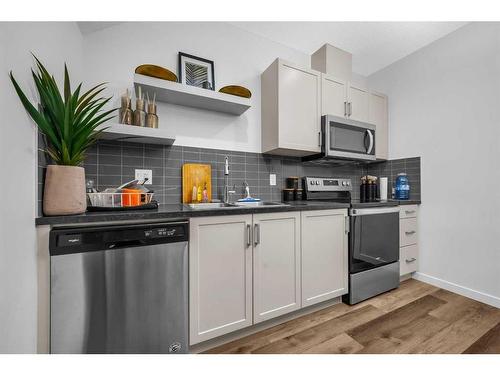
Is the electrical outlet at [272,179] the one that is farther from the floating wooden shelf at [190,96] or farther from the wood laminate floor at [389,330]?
the wood laminate floor at [389,330]

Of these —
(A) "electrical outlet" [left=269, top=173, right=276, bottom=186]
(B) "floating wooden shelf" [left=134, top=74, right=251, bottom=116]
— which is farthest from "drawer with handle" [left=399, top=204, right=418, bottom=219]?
(B) "floating wooden shelf" [left=134, top=74, right=251, bottom=116]

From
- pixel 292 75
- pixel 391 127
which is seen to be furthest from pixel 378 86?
pixel 292 75

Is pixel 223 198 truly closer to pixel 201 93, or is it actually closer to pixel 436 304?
pixel 201 93

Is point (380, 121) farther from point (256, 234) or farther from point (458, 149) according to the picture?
point (256, 234)

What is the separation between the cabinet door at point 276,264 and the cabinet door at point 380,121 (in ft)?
5.53

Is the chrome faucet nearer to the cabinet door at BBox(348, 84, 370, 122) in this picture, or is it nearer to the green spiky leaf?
the green spiky leaf

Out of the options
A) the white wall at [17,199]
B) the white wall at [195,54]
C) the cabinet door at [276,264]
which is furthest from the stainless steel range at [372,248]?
the white wall at [17,199]

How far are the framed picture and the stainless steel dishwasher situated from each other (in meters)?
1.28

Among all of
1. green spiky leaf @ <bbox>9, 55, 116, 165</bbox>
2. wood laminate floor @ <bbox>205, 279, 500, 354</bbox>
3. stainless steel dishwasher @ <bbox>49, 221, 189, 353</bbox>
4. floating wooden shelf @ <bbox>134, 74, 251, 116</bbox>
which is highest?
floating wooden shelf @ <bbox>134, 74, 251, 116</bbox>

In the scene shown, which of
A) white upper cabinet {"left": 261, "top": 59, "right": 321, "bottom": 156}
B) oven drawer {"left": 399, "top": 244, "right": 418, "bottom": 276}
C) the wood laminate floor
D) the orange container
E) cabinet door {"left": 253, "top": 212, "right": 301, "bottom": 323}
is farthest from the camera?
oven drawer {"left": 399, "top": 244, "right": 418, "bottom": 276}

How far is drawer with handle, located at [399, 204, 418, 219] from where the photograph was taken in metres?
2.23

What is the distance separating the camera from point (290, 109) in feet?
6.54

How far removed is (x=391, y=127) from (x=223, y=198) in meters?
2.24

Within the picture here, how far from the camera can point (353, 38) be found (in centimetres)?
223
